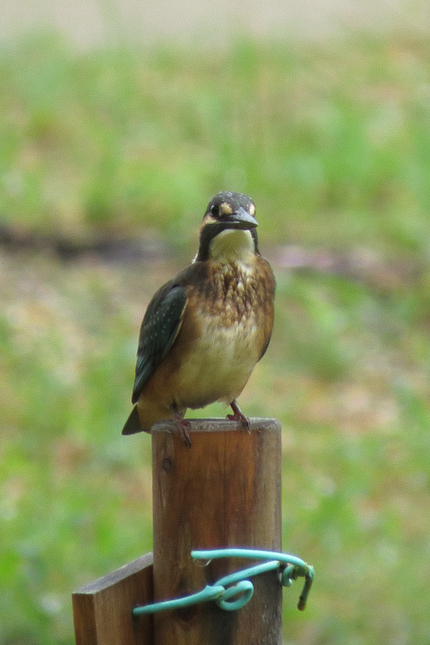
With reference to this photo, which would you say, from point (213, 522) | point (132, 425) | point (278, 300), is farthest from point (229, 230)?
point (278, 300)

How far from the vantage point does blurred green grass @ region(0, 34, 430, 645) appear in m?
4.14

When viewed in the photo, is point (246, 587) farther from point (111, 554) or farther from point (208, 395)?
point (111, 554)

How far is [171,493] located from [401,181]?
20.8 feet

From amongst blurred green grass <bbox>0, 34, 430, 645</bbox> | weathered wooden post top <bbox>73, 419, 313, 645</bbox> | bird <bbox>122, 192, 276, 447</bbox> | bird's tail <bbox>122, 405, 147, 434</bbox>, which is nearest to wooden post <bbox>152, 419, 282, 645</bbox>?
weathered wooden post top <bbox>73, 419, 313, 645</bbox>

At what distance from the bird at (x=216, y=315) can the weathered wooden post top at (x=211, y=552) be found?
27.0 inches

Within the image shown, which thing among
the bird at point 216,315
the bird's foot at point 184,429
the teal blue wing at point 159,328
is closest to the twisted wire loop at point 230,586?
the bird's foot at point 184,429

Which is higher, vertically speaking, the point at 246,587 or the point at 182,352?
the point at 182,352

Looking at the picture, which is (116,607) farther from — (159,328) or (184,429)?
(159,328)

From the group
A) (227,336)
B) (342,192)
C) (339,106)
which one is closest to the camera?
(227,336)

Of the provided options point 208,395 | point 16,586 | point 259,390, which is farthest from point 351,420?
point 208,395

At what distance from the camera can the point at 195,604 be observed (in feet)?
5.98

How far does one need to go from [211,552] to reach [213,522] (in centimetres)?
6

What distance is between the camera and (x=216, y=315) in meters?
2.57

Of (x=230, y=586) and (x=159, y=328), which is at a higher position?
(x=159, y=328)
